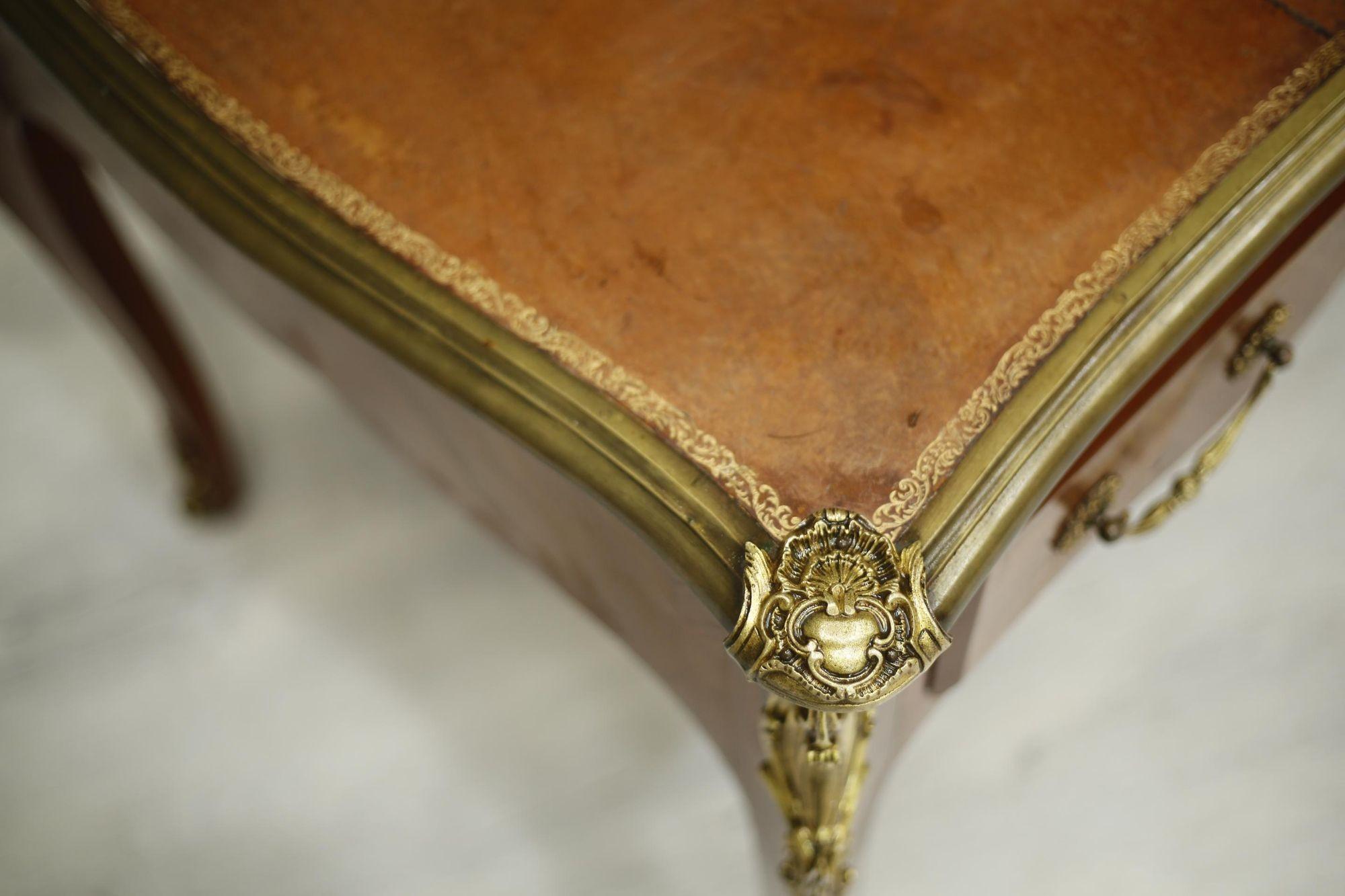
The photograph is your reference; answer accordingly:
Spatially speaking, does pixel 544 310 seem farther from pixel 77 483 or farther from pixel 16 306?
pixel 16 306

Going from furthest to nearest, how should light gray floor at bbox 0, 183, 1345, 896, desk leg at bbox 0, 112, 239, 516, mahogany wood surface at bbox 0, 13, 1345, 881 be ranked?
light gray floor at bbox 0, 183, 1345, 896, desk leg at bbox 0, 112, 239, 516, mahogany wood surface at bbox 0, 13, 1345, 881

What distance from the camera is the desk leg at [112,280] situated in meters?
1.01

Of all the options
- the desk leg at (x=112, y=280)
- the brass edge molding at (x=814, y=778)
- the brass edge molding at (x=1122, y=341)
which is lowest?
the brass edge molding at (x=814, y=778)

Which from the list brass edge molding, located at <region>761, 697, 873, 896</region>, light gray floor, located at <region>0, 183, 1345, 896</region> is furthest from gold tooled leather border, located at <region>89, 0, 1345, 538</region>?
light gray floor, located at <region>0, 183, 1345, 896</region>

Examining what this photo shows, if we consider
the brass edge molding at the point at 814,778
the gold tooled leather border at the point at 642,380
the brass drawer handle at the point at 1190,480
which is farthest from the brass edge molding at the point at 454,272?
the brass drawer handle at the point at 1190,480

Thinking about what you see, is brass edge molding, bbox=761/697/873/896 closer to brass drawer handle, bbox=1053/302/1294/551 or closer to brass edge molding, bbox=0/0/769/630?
brass edge molding, bbox=0/0/769/630

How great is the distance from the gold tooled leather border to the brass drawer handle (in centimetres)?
14

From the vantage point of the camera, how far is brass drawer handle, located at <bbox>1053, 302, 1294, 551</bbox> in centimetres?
71

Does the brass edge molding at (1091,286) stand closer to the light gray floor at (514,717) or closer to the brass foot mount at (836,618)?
the brass foot mount at (836,618)

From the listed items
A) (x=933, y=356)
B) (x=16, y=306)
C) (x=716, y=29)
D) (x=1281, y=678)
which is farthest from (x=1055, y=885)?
(x=16, y=306)

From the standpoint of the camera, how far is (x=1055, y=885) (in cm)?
115

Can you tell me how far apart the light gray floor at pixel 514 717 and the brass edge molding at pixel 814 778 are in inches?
20.7

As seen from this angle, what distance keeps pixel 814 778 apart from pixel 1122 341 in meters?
0.27

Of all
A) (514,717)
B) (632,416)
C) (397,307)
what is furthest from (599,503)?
(514,717)
